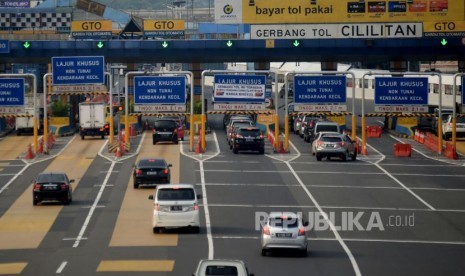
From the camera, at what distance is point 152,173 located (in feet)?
161

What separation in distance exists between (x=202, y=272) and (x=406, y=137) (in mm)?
54334

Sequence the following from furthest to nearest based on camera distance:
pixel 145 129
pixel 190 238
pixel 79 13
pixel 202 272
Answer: pixel 79 13, pixel 145 129, pixel 190 238, pixel 202 272

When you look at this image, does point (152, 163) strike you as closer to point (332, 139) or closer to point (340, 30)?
point (332, 139)

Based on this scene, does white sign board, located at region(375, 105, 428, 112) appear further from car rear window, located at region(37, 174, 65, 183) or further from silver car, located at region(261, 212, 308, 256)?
silver car, located at region(261, 212, 308, 256)

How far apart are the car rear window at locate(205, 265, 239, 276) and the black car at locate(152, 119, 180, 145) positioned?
45.2 meters

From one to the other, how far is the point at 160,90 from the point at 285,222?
32740 mm

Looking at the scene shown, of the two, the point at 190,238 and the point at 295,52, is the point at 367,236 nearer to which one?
the point at 190,238

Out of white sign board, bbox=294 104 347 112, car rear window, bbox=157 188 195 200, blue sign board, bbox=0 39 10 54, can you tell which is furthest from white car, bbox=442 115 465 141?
car rear window, bbox=157 188 195 200

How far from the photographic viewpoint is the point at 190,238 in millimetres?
36875

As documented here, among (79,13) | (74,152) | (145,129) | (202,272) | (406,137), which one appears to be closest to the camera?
(202,272)

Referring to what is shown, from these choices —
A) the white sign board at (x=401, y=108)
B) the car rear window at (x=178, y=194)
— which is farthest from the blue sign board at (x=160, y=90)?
the car rear window at (x=178, y=194)

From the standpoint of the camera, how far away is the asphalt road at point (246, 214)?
32625 millimetres

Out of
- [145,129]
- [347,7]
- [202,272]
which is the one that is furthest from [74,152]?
[202,272]

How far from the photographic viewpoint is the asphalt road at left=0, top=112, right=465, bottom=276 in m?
32.6
